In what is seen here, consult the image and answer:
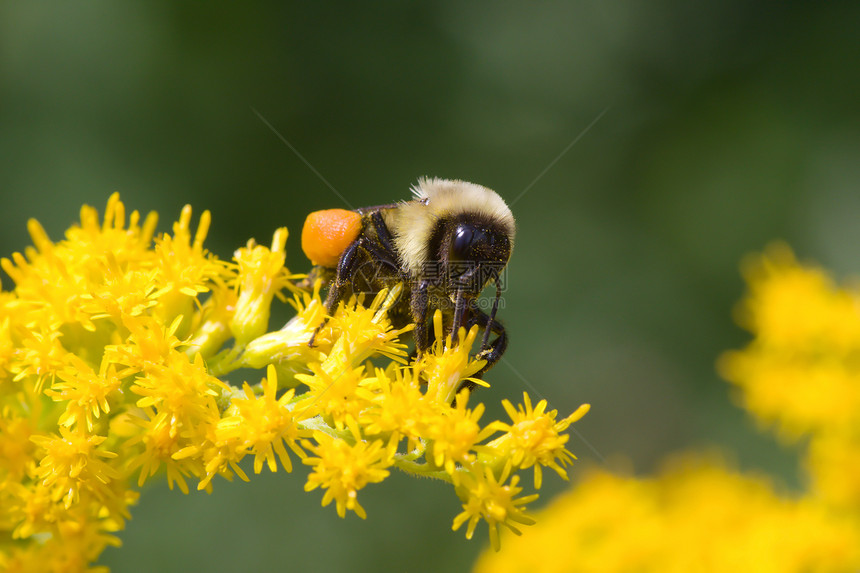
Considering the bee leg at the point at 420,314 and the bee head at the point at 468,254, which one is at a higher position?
the bee head at the point at 468,254

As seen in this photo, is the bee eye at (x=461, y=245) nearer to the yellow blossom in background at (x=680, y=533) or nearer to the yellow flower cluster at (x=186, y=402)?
the yellow flower cluster at (x=186, y=402)

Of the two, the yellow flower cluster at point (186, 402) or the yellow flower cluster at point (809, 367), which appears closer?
the yellow flower cluster at point (186, 402)

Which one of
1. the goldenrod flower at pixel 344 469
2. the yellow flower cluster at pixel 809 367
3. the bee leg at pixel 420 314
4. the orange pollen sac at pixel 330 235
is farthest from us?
the yellow flower cluster at pixel 809 367

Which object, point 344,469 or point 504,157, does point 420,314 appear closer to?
point 344,469

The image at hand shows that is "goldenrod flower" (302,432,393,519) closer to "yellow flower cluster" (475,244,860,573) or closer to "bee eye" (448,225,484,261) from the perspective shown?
"bee eye" (448,225,484,261)

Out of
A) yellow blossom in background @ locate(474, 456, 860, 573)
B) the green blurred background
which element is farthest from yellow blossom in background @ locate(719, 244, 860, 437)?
the green blurred background

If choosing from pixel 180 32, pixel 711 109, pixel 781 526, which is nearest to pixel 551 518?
pixel 781 526

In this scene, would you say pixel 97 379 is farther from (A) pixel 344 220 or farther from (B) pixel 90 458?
(A) pixel 344 220

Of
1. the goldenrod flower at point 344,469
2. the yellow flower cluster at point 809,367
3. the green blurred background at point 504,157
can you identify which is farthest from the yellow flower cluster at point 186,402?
the green blurred background at point 504,157
